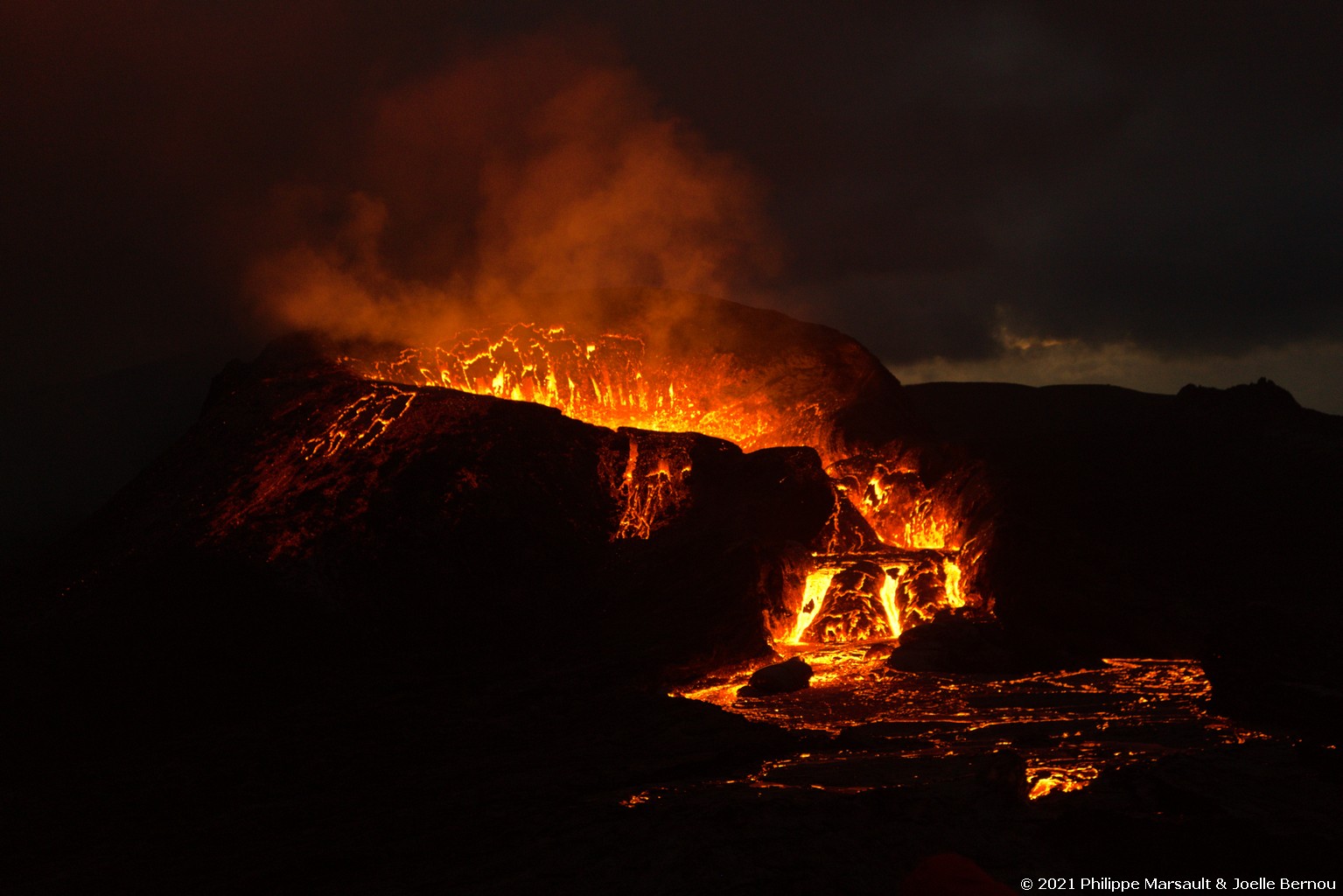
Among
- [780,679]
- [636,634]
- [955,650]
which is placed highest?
[636,634]

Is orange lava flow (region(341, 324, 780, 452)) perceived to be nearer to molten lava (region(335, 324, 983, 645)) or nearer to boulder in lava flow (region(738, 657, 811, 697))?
molten lava (region(335, 324, 983, 645))

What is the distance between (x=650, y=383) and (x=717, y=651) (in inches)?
698

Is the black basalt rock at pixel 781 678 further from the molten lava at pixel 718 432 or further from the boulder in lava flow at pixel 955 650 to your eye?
the molten lava at pixel 718 432

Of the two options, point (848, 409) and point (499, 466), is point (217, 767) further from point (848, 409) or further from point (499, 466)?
point (848, 409)

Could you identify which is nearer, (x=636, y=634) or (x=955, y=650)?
(x=955, y=650)

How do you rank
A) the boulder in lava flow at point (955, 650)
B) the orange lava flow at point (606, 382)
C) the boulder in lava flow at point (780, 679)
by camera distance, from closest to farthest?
1. the boulder in lava flow at point (780, 679)
2. the boulder in lava flow at point (955, 650)
3. the orange lava flow at point (606, 382)

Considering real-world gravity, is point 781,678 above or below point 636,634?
below

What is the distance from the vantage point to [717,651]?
1922 centimetres

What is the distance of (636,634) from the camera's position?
20.0m

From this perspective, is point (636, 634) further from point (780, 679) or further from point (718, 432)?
point (718, 432)

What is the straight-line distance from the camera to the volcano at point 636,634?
8883 mm

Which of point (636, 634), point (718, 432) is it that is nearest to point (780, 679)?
point (636, 634)

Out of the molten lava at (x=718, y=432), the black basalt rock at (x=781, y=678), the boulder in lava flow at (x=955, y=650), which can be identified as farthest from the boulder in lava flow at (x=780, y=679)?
the molten lava at (x=718, y=432)

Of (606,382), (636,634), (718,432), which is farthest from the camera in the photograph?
(606,382)
